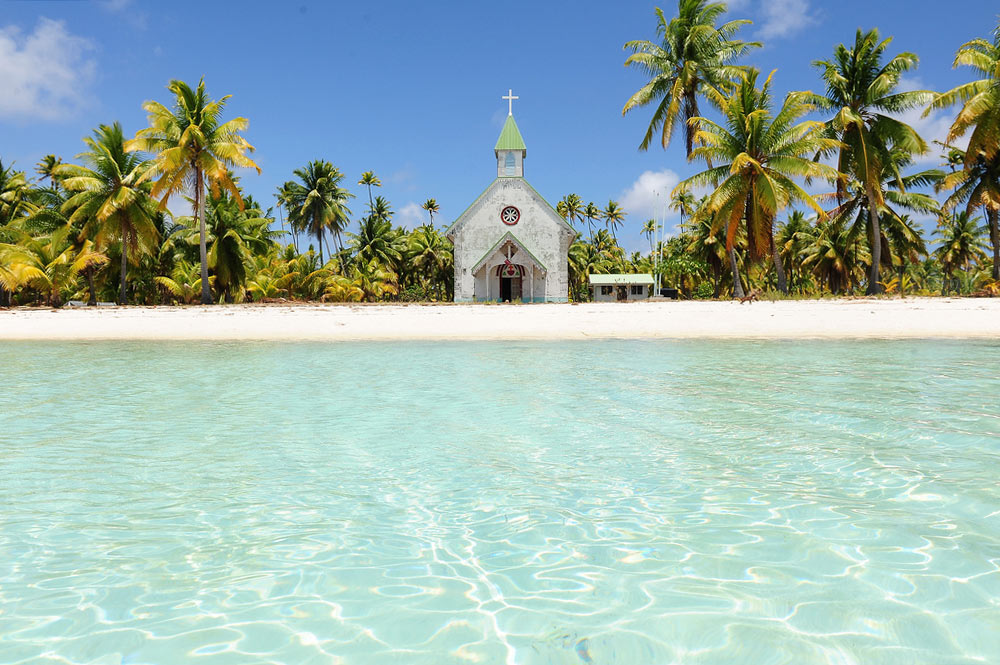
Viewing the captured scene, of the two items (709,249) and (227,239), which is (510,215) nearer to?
(227,239)

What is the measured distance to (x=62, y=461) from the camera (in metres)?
5.01

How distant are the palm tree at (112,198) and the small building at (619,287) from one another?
3103cm

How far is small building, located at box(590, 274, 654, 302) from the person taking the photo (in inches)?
1857

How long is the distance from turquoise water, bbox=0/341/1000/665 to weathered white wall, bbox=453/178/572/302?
30.3 metres

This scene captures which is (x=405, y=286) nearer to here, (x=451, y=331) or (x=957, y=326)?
(x=451, y=331)

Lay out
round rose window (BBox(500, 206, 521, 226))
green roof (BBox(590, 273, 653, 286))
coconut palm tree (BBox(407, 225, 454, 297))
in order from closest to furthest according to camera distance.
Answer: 1. round rose window (BBox(500, 206, 521, 226))
2. green roof (BBox(590, 273, 653, 286))
3. coconut palm tree (BBox(407, 225, 454, 297))

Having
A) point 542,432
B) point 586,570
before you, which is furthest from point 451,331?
point 586,570

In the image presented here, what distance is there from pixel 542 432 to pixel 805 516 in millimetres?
2663

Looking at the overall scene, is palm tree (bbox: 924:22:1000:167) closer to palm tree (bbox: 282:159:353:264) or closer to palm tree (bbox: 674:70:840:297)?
palm tree (bbox: 674:70:840:297)

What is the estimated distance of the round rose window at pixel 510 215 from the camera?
38.2 metres

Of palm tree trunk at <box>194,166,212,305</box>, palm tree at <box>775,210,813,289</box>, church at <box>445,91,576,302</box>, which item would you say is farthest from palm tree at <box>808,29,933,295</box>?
palm tree trunk at <box>194,166,212,305</box>

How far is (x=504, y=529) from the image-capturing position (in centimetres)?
363

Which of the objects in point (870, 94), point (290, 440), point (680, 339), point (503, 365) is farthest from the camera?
point (870, 94)

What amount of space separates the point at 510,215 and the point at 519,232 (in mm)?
1254
